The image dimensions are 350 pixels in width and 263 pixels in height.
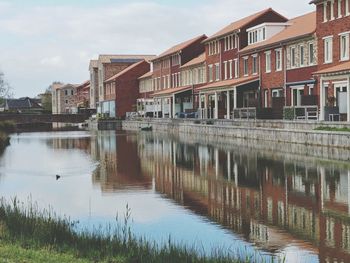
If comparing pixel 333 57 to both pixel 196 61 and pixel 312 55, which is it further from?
pixel 196 61

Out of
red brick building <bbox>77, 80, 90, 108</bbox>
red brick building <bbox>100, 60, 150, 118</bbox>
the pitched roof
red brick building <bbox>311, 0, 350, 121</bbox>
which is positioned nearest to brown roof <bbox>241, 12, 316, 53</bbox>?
red brick building <bbox>311, 0, 350, 121</bbox>

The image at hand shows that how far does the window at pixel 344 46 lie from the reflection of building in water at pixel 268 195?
35.8 feet

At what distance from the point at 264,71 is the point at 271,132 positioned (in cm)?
1695

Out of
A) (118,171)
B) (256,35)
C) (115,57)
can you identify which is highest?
(115,57)

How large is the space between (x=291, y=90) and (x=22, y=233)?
45191 millimetres

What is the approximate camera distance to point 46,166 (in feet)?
128

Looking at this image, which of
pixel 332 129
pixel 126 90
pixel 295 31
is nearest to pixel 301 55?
pixel 295 31

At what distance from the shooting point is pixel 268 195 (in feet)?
78.7

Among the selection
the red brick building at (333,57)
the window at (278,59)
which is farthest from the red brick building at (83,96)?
the red brick building at (333,57)

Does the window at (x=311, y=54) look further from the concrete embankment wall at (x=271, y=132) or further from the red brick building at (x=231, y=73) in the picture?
the red brick building at (x=231, y=73)

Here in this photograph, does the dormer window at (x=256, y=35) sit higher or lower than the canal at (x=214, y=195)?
higher

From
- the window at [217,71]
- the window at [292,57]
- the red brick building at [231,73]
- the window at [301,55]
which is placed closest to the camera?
the window at [301,55]

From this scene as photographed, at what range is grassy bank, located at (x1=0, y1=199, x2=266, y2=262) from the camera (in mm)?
12062

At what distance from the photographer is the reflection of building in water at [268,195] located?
16.4 meters
